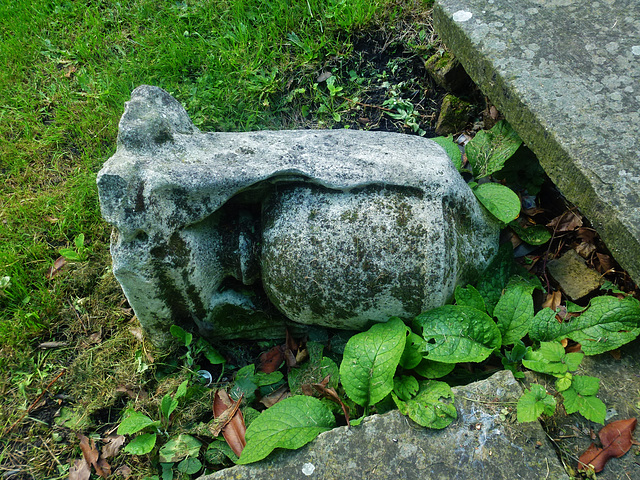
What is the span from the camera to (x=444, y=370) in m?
2.04

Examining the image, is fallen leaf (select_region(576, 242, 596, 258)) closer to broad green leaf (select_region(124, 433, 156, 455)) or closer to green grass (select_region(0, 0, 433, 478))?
green grass (select_region(0, 0, 433, 478))

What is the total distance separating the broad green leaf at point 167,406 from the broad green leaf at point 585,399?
5.08 feet

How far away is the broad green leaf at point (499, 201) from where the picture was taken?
2250 mm

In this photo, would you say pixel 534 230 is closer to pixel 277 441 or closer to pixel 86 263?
pixel 277 441

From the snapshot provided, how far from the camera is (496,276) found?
7.57 feet

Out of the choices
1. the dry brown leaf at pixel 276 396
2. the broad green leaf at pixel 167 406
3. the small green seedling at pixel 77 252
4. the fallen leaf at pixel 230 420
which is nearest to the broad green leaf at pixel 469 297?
the dry brown leaf at pixel 276 396

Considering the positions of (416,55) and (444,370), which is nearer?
Answer: (444,370)

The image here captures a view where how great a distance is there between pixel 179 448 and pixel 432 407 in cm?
107

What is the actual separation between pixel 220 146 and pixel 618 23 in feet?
6.38

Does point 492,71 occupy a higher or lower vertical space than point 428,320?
higher

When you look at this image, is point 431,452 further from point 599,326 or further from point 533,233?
point 533,233

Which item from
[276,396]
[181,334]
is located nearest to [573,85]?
[276,396]

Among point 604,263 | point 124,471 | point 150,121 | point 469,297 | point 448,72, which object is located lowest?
point 124,471

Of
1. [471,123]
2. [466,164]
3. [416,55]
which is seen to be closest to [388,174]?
[466,164]
